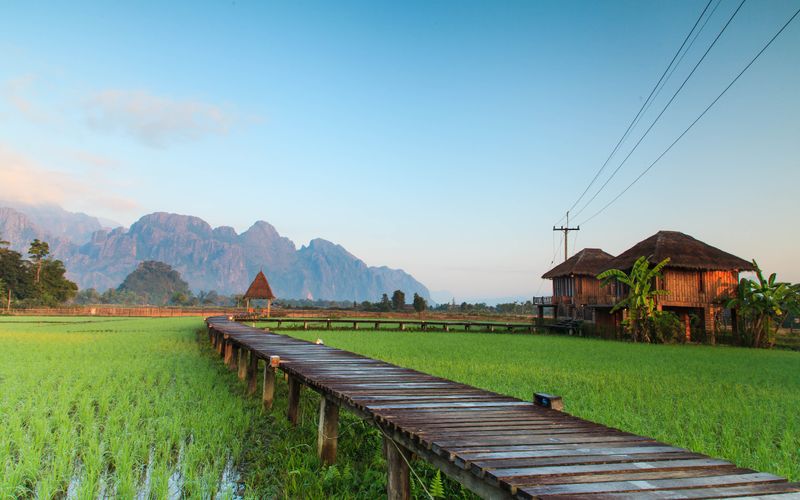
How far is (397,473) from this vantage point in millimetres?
3184

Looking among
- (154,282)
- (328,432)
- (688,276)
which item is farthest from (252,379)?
(154,282)

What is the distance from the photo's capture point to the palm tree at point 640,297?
22.8 meters

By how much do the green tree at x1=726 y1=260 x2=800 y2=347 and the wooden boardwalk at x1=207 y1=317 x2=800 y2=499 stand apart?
23.0 meters

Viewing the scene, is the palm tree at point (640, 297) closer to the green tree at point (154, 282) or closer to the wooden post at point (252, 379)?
the wooden post at point (252, 379)

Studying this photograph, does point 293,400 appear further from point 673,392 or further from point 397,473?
point 673,392

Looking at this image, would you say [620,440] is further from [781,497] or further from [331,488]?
[331,488]

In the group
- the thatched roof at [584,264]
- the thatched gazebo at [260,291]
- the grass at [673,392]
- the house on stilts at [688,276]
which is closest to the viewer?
the grass at [673,392]

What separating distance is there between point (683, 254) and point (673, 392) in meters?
18.3

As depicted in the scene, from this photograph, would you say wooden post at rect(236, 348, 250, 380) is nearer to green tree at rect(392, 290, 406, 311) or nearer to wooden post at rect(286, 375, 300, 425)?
wooden post at rect(286, 375, 300, 425)

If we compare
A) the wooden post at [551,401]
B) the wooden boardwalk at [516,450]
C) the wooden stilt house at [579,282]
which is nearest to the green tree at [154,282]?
the wooden stilt house at [579,282]

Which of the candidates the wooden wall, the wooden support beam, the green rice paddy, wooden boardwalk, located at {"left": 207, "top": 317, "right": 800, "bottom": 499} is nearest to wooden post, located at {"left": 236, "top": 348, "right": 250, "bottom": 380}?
the green rice paddy

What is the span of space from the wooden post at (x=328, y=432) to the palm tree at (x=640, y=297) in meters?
21.4

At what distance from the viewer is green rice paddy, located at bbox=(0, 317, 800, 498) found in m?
3.95

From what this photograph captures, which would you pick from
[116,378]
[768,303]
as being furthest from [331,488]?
[768,303]
